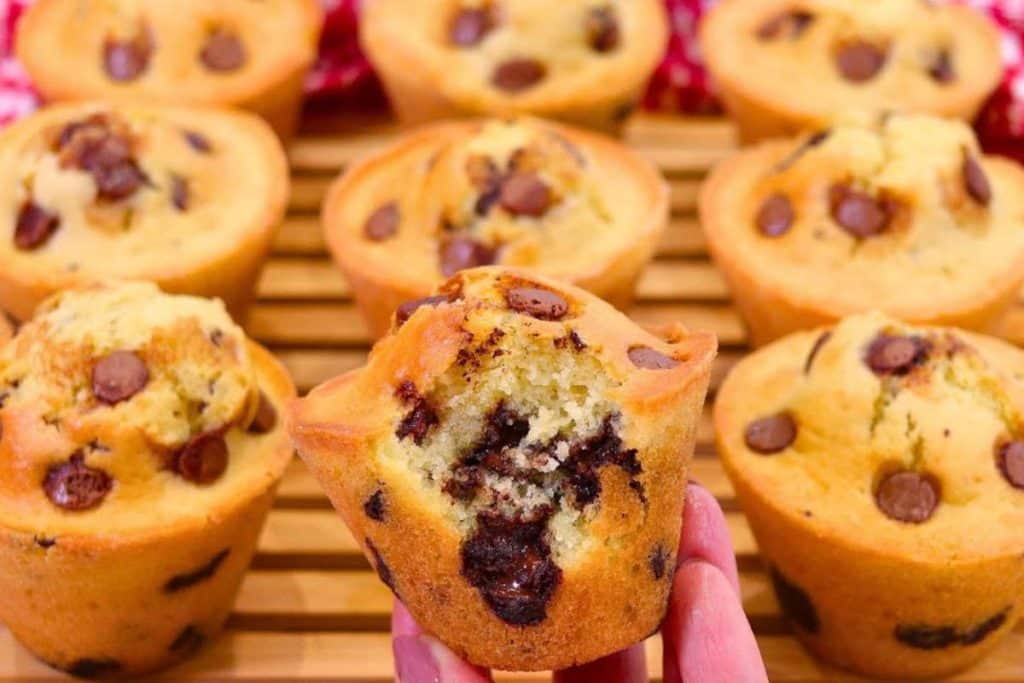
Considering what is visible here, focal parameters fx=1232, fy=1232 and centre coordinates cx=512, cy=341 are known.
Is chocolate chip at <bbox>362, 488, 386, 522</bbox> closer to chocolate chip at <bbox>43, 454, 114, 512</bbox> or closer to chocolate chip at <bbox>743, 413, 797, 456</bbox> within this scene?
chocolate chip at <bbox>43, 454, 114, 512</bbox>

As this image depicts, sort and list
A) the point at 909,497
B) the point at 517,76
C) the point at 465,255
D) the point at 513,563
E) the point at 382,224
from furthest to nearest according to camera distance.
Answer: the point at 517,76 → the point at 382,224 → the point at 465,255 → the point at 909,497 → the point at 513,563

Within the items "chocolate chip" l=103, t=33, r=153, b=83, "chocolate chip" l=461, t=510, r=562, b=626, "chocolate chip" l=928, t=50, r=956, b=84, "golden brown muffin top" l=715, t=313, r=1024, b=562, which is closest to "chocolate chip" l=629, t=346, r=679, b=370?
"chocolate chip" l=461, t=510, r=562, b=626

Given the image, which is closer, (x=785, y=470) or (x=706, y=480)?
(x=785, y=470)

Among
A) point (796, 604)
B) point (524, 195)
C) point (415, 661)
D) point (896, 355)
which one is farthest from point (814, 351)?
point (415, 661)

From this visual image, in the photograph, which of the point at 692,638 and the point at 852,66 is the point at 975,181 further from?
the point at 692,638

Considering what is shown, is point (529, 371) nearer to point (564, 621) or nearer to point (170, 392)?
point (564, 621)

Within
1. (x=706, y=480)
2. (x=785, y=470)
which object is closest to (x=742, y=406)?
(x=785, y=470)
